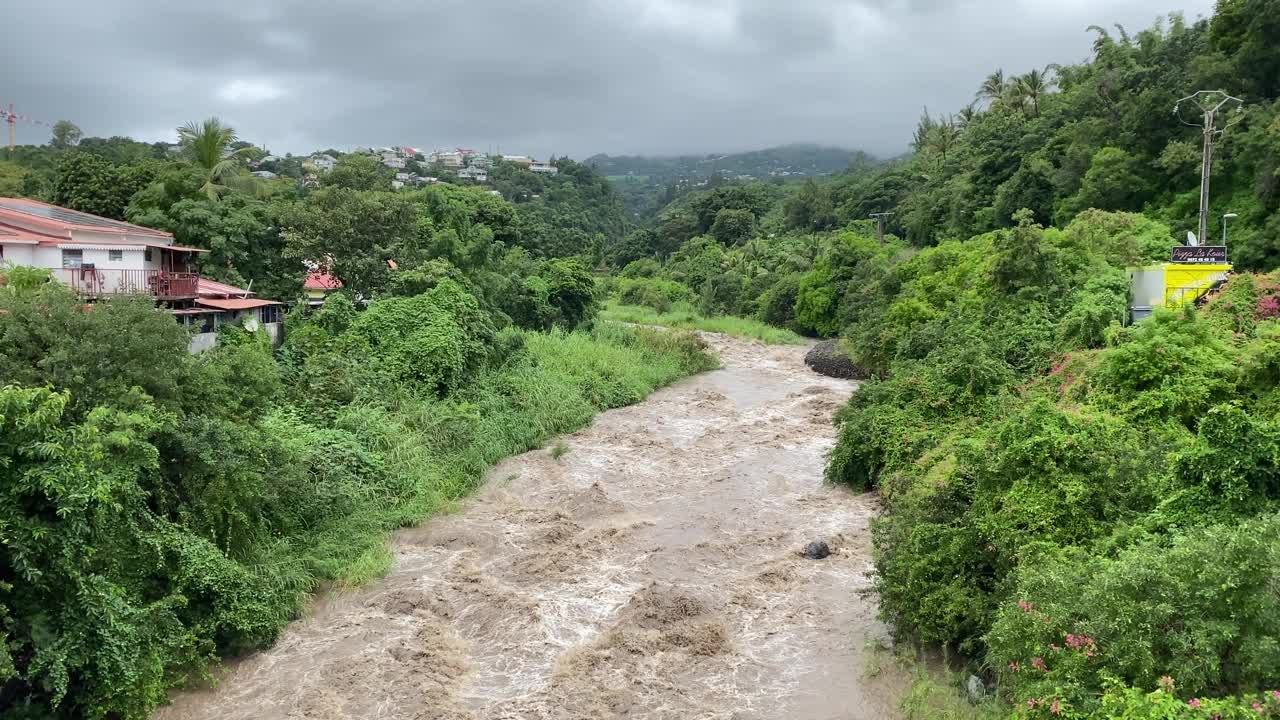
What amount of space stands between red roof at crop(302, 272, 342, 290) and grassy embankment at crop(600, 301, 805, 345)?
789 inches

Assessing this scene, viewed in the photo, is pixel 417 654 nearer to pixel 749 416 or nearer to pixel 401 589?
pixel 401 589

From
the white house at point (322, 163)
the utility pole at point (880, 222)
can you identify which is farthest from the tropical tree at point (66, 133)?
the utility pole at point (880, 222)

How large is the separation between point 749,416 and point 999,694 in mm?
18541

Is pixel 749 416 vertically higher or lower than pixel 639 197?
lower

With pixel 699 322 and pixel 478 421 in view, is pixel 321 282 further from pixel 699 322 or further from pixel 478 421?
pixel 699 322

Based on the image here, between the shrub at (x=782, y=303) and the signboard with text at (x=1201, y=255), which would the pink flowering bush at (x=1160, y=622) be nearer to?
the signboard with text at (x=1201, y=255)

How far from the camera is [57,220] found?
22.7m

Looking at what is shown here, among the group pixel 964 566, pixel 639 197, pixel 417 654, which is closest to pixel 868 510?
pixel 964 566

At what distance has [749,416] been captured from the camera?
92.9ft

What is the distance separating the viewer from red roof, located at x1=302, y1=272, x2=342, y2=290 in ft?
91.8

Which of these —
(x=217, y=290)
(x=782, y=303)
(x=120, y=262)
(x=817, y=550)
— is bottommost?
(x=817, y=550)

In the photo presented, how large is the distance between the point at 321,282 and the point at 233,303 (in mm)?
7212

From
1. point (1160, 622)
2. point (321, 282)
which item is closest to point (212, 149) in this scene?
point (321, 282)

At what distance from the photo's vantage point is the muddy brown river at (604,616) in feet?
37.2
